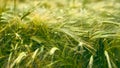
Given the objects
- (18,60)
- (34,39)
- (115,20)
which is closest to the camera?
(18,60)

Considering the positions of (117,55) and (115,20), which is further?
(115,20)

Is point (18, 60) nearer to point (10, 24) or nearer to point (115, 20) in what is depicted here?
point (10, 24)

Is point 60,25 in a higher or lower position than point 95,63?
higher

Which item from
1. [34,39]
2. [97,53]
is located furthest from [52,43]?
[97,53]

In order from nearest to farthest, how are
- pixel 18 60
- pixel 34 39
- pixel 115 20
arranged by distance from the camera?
1. pixel 18 60
2. pixel 34 39
3. pixel 115 20

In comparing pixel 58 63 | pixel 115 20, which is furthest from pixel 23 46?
pixel 115 20

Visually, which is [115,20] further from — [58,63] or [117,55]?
[58,63]
